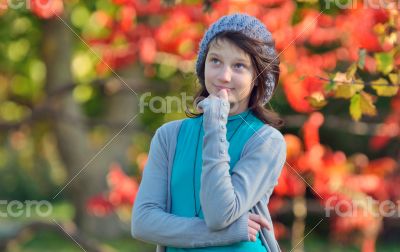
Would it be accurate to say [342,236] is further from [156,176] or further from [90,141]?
[156,176]

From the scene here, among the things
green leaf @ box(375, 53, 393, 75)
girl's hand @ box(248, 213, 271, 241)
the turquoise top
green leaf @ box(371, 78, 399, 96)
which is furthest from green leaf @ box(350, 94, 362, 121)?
girl's hand @ box(248, 213, 271, 241)

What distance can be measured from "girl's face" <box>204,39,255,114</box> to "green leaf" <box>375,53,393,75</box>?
1.13 metres

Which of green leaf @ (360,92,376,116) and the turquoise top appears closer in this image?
the turquoise top

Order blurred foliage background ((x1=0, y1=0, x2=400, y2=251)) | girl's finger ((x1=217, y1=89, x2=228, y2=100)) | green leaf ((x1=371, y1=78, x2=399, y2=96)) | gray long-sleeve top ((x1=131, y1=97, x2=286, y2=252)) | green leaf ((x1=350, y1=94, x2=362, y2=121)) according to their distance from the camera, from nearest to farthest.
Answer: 1. gray long-sleeve top ((x1=131, y1=97, x2=286, y2=252))
2. girl's finger ((x1=217, y1=89, x2=228, y2=100))
3. green leaf ((x1=350, y1=94, x2=362, y2=121))
4. green leaf ((x1=371, y1=78, x2=399, y2=96))
5. blurred foliage background ((x1=0, y1=0, x2=400, y2=251))

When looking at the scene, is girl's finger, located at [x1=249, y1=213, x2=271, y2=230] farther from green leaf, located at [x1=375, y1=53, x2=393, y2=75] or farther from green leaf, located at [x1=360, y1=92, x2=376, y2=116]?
green leaf, located at [x1=375, y1=53, x2=393, y2=75]

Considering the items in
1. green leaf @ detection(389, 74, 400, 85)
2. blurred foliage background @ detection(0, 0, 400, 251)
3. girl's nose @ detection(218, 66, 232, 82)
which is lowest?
blurred foliage background @ detection(0, 0, 400, 251)

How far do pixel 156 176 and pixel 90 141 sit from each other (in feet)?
22.9

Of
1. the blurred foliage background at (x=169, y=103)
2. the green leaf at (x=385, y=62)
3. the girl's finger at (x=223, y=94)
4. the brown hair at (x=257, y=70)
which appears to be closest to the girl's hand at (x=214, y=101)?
the girl's finger at (x=223, y=94)

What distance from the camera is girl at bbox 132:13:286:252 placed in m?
2.06

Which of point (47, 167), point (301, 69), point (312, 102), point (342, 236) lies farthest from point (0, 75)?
point (312, 102)

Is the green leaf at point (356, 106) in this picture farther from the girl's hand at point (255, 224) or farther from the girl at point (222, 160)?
the girl's hand at point (255, 224)

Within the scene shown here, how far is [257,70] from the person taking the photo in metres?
2.23

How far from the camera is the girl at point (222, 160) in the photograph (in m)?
2.06

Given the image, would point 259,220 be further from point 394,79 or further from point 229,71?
point 394,79
